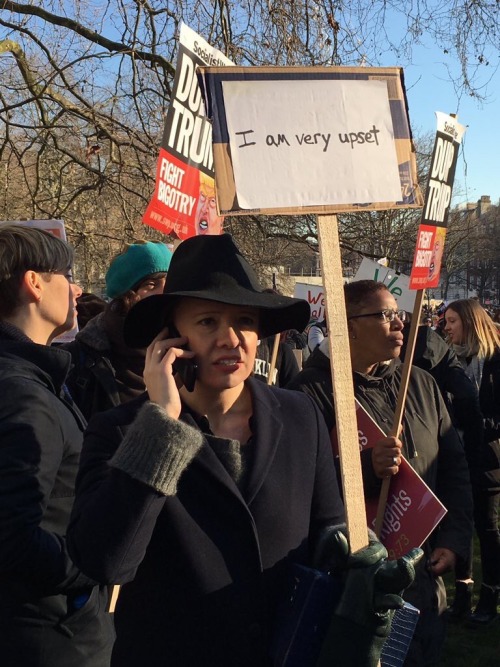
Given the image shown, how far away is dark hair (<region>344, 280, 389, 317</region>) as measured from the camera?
317 centimetres

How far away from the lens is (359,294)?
3.21 meters

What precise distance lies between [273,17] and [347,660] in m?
5.48

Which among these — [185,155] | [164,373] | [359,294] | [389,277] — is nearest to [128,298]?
[185,155]

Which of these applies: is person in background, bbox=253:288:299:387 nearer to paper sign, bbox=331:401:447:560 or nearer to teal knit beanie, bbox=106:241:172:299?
teal knit beanie, bbox=106:241:172:299

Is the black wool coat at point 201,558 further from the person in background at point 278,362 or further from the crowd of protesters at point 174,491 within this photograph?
the person in background at point 278,362

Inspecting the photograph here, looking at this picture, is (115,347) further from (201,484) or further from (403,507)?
(201,484)

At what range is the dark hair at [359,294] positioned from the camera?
3174 millimetres

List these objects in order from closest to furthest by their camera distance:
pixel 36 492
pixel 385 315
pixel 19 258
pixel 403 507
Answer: pixel 36 492 < pixel 19 258 < pixel 403 507 < pixel 385 315

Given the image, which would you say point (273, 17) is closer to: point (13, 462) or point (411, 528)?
point (411, 528)

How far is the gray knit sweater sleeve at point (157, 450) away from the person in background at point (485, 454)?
3.20 meters

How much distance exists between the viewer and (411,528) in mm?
2711

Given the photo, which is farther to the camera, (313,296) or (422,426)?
(313,296)

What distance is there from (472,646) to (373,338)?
8.33 ft

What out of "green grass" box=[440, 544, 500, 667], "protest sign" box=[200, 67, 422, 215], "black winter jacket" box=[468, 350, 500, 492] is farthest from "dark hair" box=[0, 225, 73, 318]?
"green grass" box=[440, 544, 500, 667]
